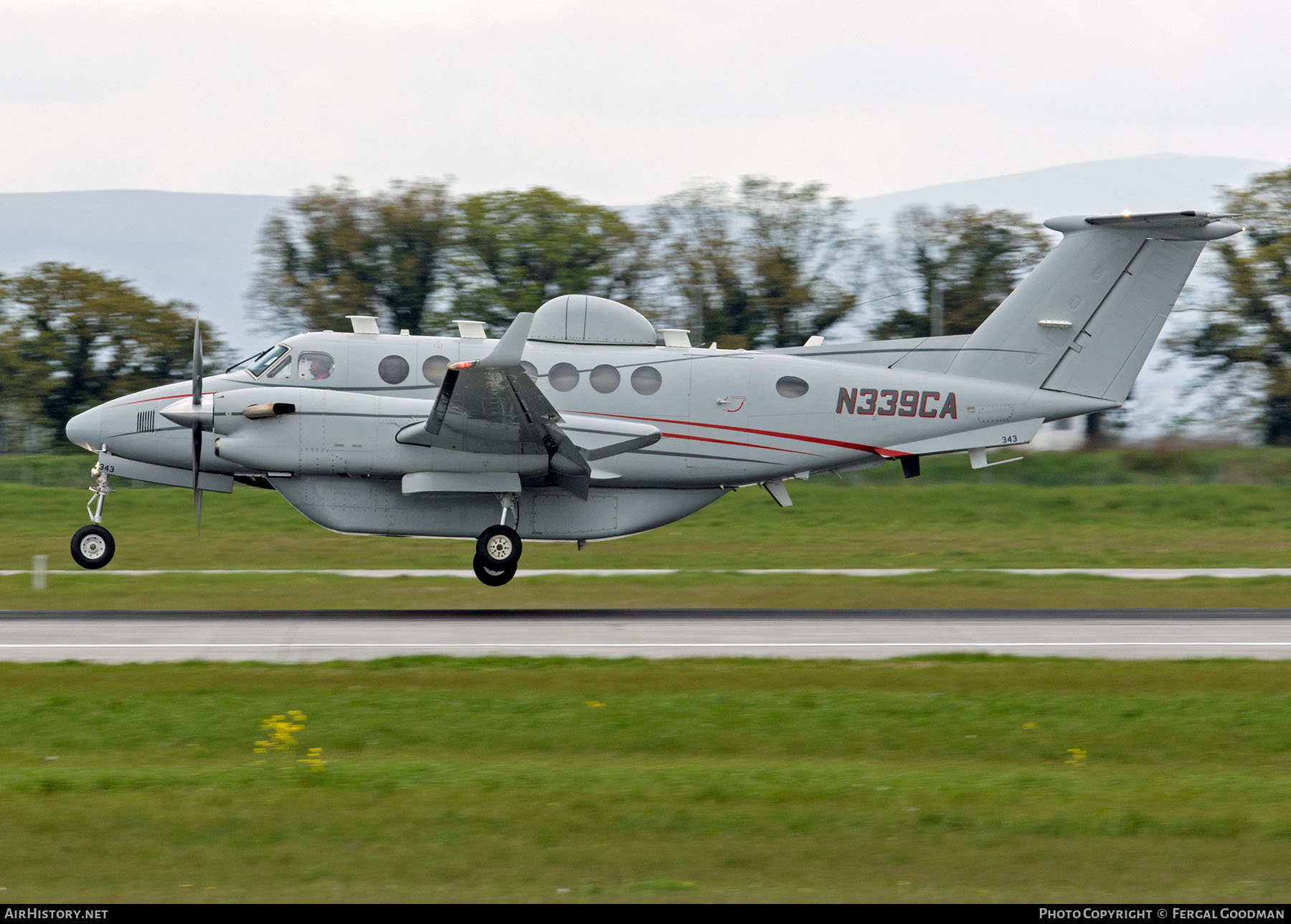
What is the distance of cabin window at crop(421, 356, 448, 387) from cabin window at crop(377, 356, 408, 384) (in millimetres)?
273

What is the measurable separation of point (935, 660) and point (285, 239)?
33740 millimetres

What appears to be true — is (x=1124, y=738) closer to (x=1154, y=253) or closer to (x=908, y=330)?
(x=1154, y=253)

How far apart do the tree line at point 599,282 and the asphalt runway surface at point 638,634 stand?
20.9 metres

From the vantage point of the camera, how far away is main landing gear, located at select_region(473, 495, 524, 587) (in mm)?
18891

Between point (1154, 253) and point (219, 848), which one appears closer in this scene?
point (219, 848)

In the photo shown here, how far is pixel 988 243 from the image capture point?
4256 cm

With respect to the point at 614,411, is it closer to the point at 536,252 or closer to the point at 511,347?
the point at 511,347

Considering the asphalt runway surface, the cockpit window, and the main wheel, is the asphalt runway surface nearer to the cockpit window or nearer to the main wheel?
the main wheel

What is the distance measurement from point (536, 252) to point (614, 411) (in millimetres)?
22910

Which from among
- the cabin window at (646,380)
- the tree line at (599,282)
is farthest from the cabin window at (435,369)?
the tree line at (599,282)

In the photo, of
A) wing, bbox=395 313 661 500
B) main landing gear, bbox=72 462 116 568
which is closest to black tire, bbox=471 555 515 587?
wing, bbox=395 313 661 500

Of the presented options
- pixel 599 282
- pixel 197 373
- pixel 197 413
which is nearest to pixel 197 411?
pixel 197 413

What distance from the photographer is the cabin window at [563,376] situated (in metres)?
19.2

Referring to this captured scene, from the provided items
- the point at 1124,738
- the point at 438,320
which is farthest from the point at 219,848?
the point at 438,320
